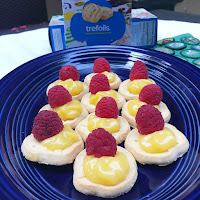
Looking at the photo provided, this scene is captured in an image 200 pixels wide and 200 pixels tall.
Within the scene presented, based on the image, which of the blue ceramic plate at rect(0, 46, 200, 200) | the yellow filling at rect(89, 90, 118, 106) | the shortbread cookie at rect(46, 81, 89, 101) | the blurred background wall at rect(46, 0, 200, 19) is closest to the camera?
the blue ceramic plate at rect(0, 46, 200, 200)

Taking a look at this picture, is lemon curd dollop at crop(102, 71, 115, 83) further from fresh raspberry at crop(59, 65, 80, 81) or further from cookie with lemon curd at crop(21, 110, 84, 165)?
cookie with lemon curd at crop(21, 110, 84, 165)

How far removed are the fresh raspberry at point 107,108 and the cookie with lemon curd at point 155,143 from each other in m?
0.16

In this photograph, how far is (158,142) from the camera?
1.06 meters

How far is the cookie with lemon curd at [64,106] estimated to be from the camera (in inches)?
50.2

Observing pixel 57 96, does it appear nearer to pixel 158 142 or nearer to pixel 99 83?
pixel 99 83

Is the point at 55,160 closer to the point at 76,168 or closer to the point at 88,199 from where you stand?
the point at 76,168

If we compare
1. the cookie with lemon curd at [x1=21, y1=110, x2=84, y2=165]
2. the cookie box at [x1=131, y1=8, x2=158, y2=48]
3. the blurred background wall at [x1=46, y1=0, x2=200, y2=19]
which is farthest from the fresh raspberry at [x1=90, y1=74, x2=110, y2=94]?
the blurred background wall at [x1=46, y1=0, x2=200, y2=19]

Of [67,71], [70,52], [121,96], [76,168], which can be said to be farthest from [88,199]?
[70,52]

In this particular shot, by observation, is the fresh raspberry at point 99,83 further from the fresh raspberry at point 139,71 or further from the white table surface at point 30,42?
the white table surface at point 30,42

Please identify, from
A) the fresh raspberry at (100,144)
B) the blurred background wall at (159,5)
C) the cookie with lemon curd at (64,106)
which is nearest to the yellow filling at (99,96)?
the cookie with lemon curd at (64,106)

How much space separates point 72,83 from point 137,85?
1.33 ft

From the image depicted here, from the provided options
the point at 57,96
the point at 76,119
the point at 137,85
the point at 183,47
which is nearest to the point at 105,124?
the point at 76,119

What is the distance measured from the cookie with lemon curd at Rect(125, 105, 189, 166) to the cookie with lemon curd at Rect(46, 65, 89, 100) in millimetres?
540

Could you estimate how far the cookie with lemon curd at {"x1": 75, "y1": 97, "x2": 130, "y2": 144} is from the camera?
1188 mm
